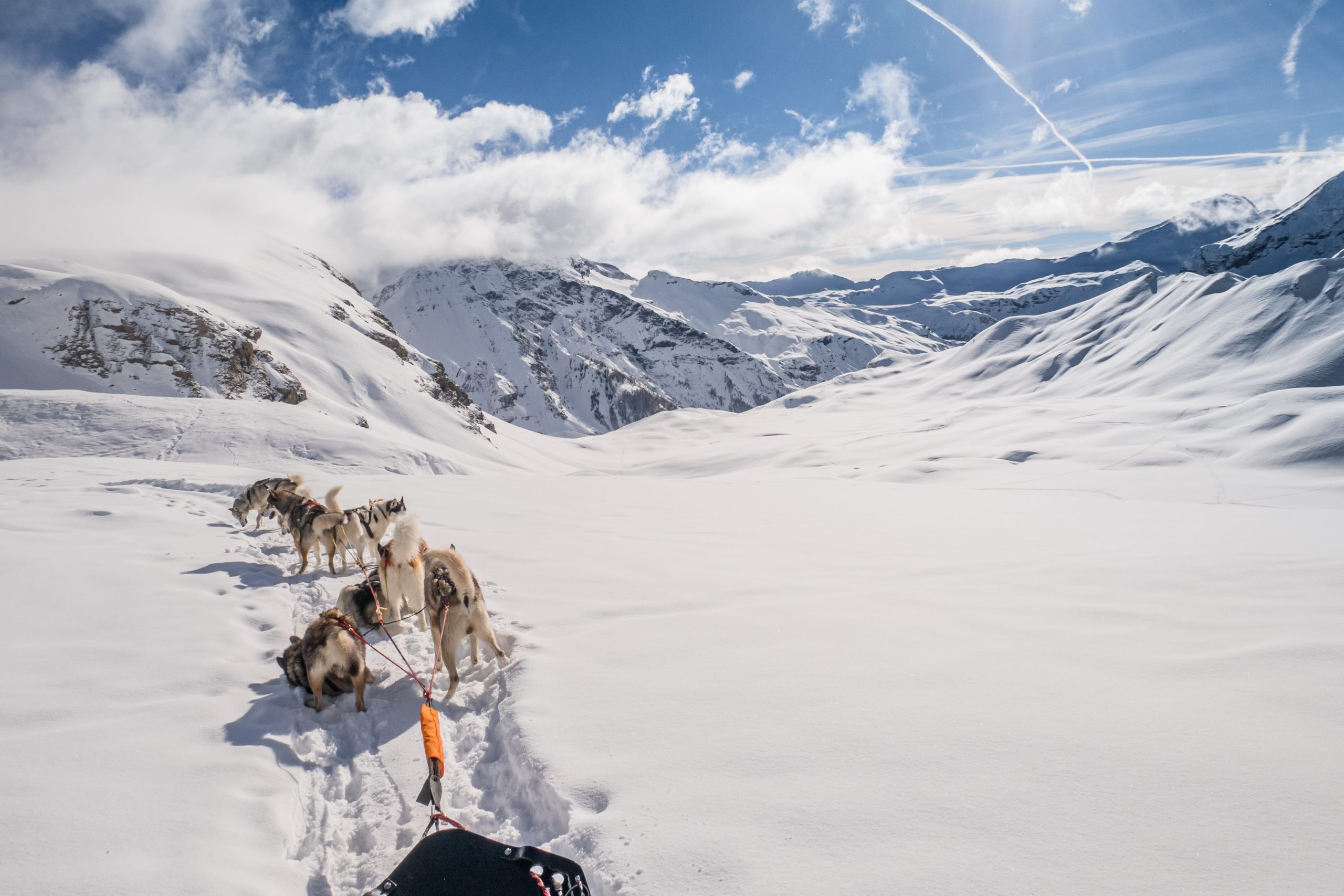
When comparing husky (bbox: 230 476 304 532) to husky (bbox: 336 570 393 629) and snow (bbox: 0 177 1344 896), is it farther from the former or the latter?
husky (bbox: 336 570 393 629)

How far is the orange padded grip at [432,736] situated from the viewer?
3293 millimetres

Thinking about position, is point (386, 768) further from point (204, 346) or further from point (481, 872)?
point (204, 346)

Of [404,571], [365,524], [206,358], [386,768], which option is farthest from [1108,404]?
[206,358]

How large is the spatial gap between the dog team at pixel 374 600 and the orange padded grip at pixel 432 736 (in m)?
1.28

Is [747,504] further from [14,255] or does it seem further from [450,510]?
[14,255]

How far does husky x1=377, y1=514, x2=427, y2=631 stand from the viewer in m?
5.45

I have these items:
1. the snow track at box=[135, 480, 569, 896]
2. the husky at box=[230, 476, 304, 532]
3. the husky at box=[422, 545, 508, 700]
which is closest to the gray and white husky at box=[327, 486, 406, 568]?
the husky at box=[230, 476, 304, 532]

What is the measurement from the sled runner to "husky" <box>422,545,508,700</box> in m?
2.15

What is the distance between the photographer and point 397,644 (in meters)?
5.81

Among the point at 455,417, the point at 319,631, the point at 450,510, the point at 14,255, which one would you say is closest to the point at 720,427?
the point at 455,417

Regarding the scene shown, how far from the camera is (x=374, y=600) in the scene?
19.7 feet

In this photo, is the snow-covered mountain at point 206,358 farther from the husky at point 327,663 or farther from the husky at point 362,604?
the husky at point 327,663

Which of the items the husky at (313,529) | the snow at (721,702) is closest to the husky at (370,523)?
the husky at (313,529)

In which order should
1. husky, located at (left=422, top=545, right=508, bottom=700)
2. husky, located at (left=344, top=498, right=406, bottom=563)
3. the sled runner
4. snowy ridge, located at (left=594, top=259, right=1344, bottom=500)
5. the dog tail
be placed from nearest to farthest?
the sled runner, husky, located at (left=422, top=545, right=508, bottom=700), the dog tail, husky, located at (left=344, top=498, right=406, bottom=563), snowy ridge, located at (left=594, top=259, right=1344, bottom=500)
